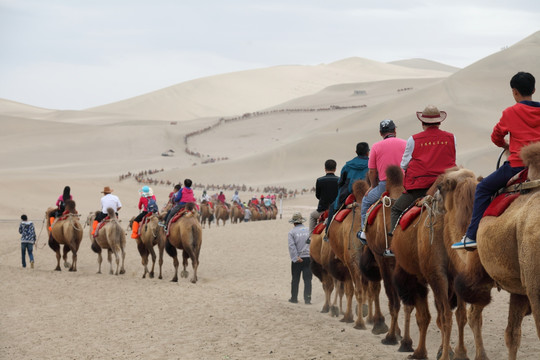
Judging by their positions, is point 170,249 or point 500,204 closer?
point 500,204

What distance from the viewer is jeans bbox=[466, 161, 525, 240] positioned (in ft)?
22.5

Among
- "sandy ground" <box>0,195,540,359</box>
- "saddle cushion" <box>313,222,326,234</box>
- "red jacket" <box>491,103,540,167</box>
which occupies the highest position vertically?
"red jacket" <box>491,103,540,167</box>

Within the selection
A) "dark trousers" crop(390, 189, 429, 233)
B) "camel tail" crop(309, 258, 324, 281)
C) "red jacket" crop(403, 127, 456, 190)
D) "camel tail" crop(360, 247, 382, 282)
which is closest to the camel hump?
"camel tail" crop(309, 258, 324, 281)

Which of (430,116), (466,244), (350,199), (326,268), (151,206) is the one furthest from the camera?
(151,206)

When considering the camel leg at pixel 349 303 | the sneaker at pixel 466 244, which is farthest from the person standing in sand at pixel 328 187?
the sneaker at pixel 466 244

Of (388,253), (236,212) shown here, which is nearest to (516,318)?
(388,253)

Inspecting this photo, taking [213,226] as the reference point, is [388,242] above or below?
above

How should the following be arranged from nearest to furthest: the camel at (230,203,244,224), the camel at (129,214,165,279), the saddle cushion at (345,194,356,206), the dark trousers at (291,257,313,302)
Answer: the saddle cushion at (345,194,356,206)
the dark trousers at (291,257,313,302)
the camel at (129,214,165,279)
the camel at (230,203,244,224)

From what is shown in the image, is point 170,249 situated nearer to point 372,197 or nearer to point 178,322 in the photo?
point 178,322

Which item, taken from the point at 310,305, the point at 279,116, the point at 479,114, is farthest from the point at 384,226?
the point at 279,116

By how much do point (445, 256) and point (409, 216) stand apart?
0.82m

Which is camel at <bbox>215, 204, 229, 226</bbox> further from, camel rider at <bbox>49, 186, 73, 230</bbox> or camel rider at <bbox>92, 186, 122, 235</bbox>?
camel rider at <bbox>92, 186, 122, 235</bbox>

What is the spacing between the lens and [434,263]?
28.3 ft

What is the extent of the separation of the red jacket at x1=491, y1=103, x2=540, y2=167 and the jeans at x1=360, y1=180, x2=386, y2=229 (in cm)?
415
